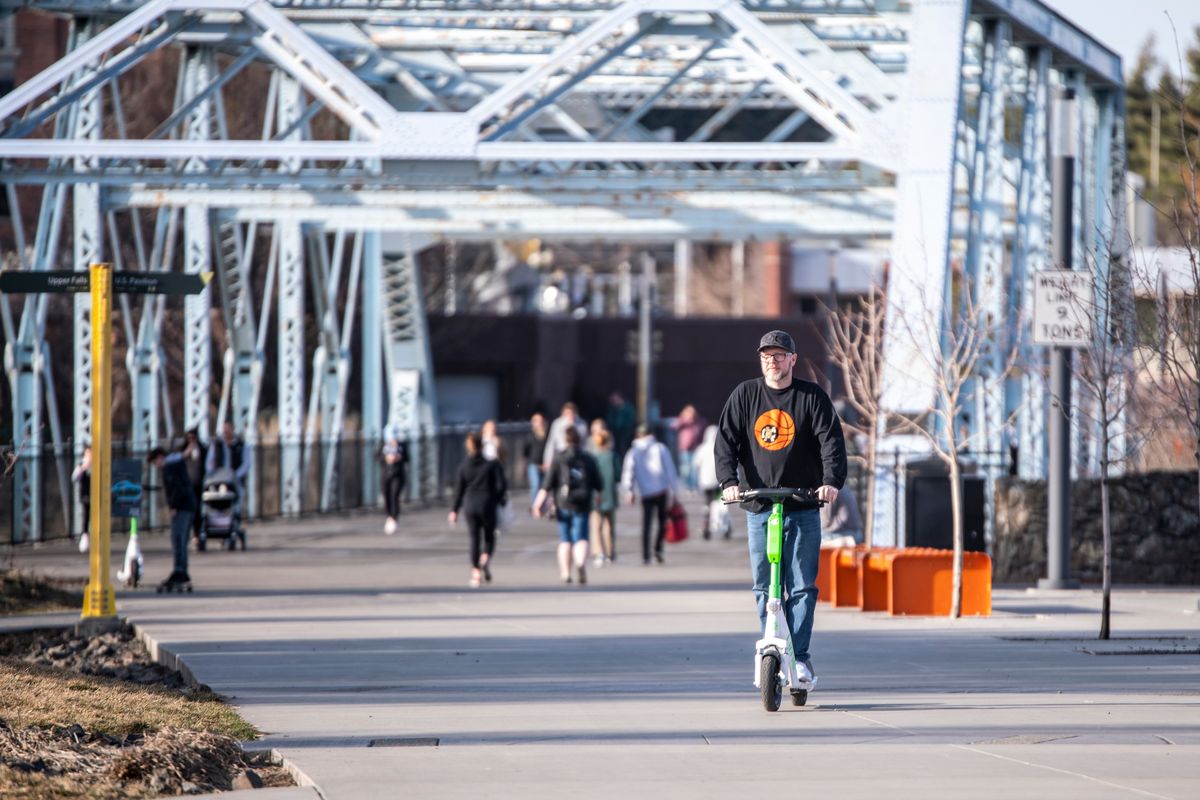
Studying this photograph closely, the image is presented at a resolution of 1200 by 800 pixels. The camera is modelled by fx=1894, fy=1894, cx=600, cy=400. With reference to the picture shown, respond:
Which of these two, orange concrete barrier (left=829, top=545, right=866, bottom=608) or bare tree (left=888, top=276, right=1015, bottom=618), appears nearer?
bare tree (left=888, top=276, right=1015, bottom=618)

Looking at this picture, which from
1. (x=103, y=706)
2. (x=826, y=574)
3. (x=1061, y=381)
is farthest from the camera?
(x=1061, y=381)

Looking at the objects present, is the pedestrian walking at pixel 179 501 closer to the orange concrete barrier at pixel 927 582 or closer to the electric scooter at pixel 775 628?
the orange concrete barrier at pixel 927 582

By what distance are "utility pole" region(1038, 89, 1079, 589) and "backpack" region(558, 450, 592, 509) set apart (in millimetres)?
4740

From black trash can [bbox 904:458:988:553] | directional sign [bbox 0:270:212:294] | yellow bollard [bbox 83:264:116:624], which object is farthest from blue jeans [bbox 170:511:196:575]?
black trash can [bbox 904:458:988:553]

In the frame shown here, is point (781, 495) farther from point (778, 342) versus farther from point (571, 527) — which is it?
point (571, 527)

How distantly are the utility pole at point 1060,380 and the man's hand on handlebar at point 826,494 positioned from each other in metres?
8.25

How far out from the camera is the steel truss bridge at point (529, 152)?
787 inches

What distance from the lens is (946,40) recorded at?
1917cm

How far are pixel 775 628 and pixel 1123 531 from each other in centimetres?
1137

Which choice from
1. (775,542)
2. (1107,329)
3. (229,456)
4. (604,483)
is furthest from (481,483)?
(775,542)

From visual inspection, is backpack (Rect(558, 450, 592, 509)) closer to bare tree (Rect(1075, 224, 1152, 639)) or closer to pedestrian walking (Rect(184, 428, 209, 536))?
pedestrian walking (Rect(184, 428, 209, 536))

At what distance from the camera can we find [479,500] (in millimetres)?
19672

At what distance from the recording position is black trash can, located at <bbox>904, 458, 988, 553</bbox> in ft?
57.9

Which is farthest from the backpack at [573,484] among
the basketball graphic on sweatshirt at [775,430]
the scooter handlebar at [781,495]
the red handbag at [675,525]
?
the scooter handlebar at [781,495]
